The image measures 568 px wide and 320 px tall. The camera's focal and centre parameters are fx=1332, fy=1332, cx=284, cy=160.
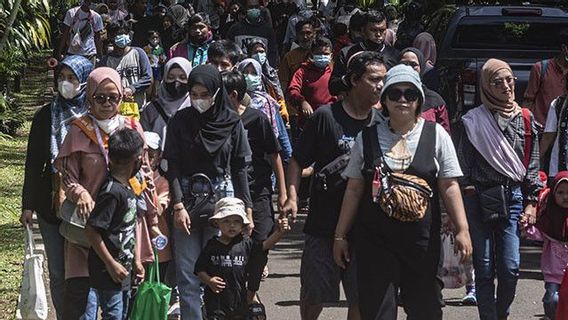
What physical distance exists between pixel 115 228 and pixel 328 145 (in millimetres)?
1371

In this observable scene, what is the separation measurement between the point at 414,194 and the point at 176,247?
2053 millimetres

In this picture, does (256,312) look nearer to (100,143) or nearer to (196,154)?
(196,154)

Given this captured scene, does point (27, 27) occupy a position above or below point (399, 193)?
above

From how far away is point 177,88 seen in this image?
30.0 feet

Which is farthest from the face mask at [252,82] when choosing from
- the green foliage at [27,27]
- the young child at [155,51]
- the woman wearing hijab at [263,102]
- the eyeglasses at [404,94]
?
the green foliage at [27,27]

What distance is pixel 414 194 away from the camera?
673cm

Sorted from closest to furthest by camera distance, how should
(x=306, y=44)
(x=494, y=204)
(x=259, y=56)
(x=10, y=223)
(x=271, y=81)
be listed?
(x=494, y=204) → (x=271, y=81) → (x=10, y=223) → (x=259, y=56) → (x=306, y=44)

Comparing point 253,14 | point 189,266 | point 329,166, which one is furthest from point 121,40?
point 329,166

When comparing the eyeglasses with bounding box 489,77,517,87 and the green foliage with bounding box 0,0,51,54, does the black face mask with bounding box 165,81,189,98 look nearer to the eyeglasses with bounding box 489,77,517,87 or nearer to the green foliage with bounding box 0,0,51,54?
the eyeglasses with bounding box 489,77,517,87

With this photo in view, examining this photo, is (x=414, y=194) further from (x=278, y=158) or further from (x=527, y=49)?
(x=527, y=49)

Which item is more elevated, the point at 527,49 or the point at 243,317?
the point at 527,49

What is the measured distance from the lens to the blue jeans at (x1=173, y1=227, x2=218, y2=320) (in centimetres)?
814

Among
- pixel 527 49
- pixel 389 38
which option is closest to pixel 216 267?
pixel 527 49

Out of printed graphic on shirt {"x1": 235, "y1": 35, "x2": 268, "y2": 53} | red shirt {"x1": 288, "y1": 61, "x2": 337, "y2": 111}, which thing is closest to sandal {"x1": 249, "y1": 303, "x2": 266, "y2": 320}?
red shirt {"x1": 288, "y1": 61, "x2": 337, "y2": 111}
